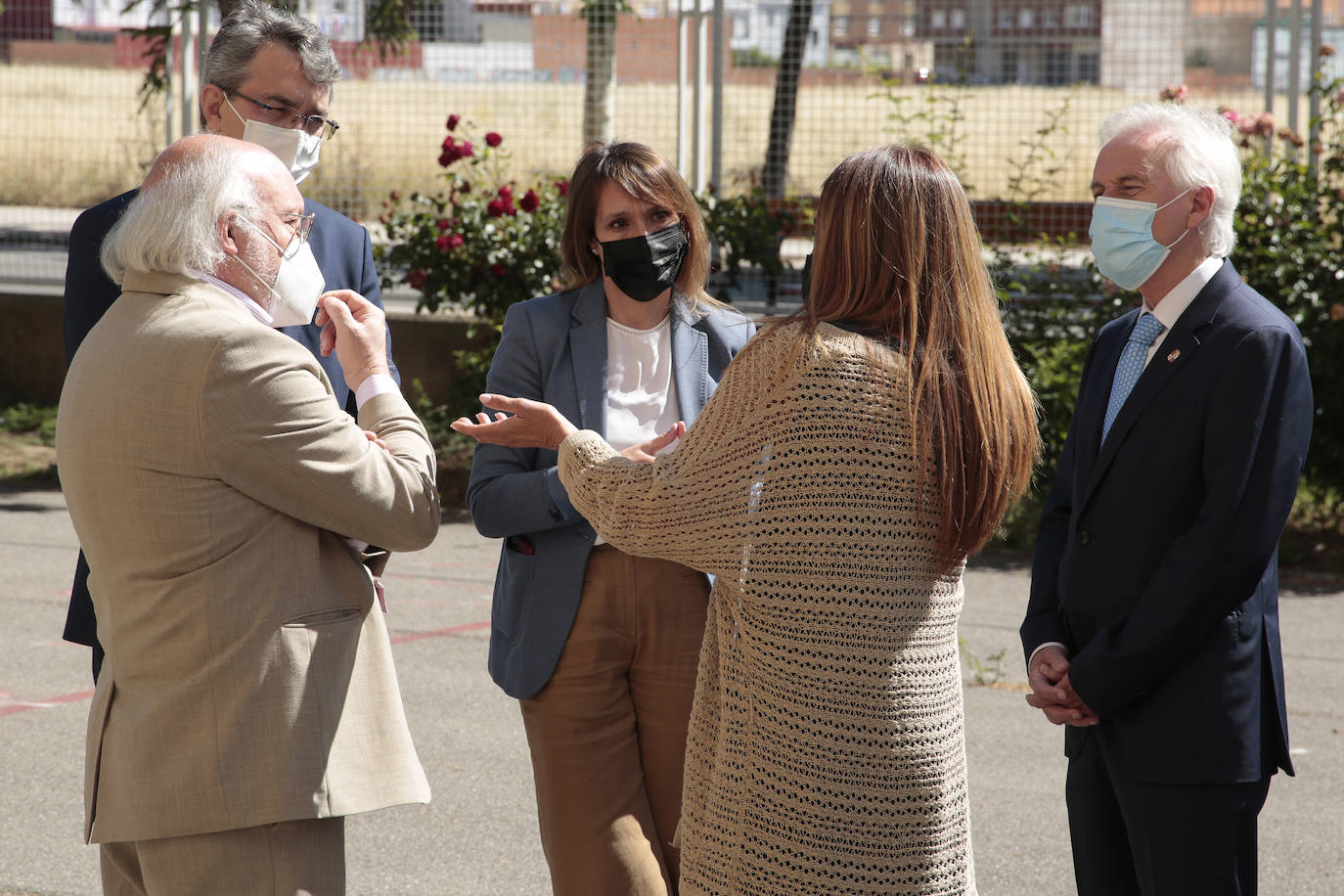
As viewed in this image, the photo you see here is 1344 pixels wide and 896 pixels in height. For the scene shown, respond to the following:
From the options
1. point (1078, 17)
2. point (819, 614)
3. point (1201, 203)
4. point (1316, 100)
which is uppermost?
point (1078, 17)

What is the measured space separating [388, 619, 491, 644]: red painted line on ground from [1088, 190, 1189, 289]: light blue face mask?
13.0ft

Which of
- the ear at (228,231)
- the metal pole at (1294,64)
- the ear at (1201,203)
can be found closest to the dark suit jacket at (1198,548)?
the ear at (1201,203)

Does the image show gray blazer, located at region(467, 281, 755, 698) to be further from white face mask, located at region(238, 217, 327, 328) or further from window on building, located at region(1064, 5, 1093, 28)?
window on building, located at region(1064, 5, 1093, 28)

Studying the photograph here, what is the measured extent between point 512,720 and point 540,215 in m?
4.44

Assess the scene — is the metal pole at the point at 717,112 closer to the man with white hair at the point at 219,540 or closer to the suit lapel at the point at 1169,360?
the suit lapel at the point at 1169,360

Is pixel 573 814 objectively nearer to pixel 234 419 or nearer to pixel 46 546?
pixel 234 419

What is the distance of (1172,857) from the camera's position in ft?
8.25

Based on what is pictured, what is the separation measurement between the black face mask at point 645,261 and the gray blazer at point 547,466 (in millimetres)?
88

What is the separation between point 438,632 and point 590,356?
11.2 ft

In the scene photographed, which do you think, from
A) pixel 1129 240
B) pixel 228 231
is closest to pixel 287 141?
pixel 228 231

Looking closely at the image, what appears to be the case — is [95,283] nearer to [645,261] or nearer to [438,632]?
[645,261]

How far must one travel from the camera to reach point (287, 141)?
3359 millimetres

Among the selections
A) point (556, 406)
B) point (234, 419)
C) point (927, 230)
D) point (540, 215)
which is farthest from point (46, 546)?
point (927, 230)

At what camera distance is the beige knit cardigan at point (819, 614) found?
2.25 metres
